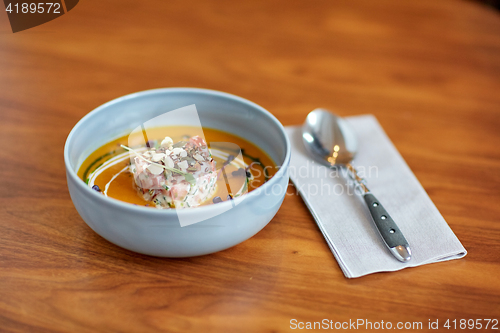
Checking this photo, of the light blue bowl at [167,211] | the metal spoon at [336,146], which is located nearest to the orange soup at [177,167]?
the light blue bowl at [167,211]

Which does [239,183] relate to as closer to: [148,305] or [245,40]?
[148,305]

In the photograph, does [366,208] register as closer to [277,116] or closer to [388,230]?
[388,230]

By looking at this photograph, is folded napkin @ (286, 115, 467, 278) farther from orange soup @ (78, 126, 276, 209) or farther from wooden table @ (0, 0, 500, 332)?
orange soup @ (78, 126, 276, 209)

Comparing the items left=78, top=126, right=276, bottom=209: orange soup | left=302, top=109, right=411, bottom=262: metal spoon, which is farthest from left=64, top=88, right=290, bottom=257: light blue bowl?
left=302, top=109, right=411, bottom=262: metal spoon

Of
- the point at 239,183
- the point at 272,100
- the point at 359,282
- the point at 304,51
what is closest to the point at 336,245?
the point at 359,282

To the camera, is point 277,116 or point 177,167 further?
point 277,116

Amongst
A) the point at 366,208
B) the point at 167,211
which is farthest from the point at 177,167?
the point at 366,208
